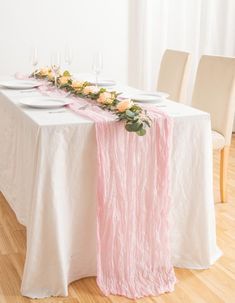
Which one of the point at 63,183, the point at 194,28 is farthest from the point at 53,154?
the point at 194,28

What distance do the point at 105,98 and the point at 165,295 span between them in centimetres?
95

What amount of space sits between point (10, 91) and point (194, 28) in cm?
244

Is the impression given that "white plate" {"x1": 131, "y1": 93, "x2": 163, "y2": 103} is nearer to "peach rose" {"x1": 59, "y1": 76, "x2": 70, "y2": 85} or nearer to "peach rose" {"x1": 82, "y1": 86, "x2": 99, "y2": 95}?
"peach rose" {"x1": 82, "y1": 86, "x2": 99, "y2": 95}

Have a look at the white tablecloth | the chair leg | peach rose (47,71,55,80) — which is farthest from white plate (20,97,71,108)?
the chair leg

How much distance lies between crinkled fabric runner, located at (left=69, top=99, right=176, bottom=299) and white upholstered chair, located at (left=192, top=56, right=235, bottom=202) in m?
1.01

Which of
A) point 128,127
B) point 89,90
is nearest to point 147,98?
point 89,90

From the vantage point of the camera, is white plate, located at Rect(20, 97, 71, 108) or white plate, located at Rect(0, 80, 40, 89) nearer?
white plate, located at Rect(20, 97, 71, 108)

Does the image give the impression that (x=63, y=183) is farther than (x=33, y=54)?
No

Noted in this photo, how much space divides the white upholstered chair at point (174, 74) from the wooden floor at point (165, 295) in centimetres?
113

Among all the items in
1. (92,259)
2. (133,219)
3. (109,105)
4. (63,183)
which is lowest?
(92,259)

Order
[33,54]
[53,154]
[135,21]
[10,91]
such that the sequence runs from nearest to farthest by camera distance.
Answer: [53,154], [10,91], [33,54], [135,21]

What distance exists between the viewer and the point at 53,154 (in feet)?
7.39

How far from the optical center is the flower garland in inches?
89.5

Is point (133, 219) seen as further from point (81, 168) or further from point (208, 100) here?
point (208, 100)
